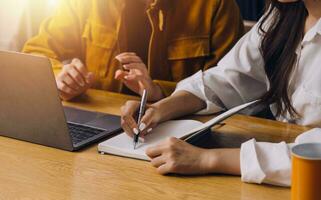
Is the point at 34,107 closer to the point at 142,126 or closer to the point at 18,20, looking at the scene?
the point at 142,126

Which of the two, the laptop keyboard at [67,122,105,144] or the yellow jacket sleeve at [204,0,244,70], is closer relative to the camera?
the laptop keyboard at [67,122,105,144]

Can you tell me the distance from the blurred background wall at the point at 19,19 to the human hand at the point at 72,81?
125cm

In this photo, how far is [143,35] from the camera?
2.24m

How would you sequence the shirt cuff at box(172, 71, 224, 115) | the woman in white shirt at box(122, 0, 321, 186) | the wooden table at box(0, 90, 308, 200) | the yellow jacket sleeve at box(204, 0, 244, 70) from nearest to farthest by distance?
the wooden table at box(0, 90, 308, 200)
the woman in white shirt at box(122, 0, 321, 186)
the shirt cuff at box(172, 71, 224, 115)
the yellow jacket sleeve at box(204, 0, 244, 70)

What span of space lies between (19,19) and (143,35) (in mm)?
1026

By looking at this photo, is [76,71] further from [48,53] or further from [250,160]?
[250,160]

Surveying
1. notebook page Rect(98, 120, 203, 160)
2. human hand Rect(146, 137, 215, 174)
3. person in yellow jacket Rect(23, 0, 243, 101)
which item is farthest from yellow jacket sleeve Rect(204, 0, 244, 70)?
human hand Rect(146, 137, 215, 174)

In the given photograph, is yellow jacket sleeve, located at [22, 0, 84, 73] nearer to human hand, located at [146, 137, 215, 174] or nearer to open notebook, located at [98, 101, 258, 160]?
open notebook, located at [98, 101, 258, 160]

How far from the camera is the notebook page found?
1337 mm

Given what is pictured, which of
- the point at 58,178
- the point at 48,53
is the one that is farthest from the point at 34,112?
the point at 48,53

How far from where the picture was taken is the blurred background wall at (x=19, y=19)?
119 inches

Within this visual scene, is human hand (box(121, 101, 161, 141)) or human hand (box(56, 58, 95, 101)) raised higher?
human hand (box(121, 101, 161, 141))

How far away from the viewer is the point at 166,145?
1294 mm

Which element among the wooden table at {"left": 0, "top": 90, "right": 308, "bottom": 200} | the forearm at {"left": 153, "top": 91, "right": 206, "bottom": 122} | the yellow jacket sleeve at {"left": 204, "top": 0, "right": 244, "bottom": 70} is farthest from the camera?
the yellow jacket sleeve at {"left": 204, "top": 0, "right": 244, "bottom": 70}
